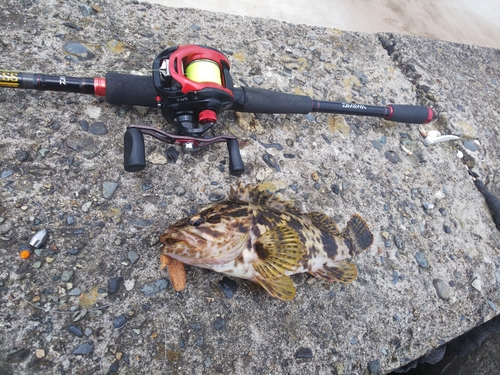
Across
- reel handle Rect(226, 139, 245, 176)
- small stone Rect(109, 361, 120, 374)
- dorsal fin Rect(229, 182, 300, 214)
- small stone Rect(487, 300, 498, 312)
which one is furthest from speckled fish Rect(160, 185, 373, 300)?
small stone Rect(487, 300, 498, 312)

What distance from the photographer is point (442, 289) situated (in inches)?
119

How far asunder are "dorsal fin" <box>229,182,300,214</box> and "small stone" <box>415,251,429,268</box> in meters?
1.10

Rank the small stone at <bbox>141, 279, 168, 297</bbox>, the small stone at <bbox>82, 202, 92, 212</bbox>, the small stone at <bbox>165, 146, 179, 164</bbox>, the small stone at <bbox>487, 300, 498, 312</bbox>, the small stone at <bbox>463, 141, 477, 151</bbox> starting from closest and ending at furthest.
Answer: the small stone at <bbox>141, 279, 168, 297</bbox>
the small stone at <bbox>82, 202, 92, 212</bbox>
the small stone at <bbox>165, 146, 179, 164</bbox>
the small stone at <bbox>487, 300, 498, 312</bbox>
the small stone at <bbox>463, 141, 477, 151</bbox>

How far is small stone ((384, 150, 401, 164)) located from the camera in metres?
3.51

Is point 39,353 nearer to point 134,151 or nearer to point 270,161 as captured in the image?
point 134,151

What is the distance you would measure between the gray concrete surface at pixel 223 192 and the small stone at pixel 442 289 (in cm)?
1

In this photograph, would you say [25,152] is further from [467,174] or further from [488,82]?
[488,82]

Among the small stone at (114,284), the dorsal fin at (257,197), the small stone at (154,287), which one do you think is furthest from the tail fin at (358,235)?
the small stone at (114,284)

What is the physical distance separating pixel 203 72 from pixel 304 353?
6.28 ft

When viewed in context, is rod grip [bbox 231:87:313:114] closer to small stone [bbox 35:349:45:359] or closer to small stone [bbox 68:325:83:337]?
small stone [bbox 68:325:83:337]

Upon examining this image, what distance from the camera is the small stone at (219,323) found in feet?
7.82

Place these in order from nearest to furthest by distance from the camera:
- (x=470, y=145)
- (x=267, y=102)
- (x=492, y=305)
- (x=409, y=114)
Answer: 1. (x=267, y=102)
2. (x=492, y=305)
3. (x=409, y=114)
4. (x=470, y=145)

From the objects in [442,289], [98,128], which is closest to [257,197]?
[98,128]

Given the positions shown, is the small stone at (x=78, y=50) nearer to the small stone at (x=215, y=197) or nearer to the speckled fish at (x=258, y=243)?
the small stone at (x=215, y=197)
